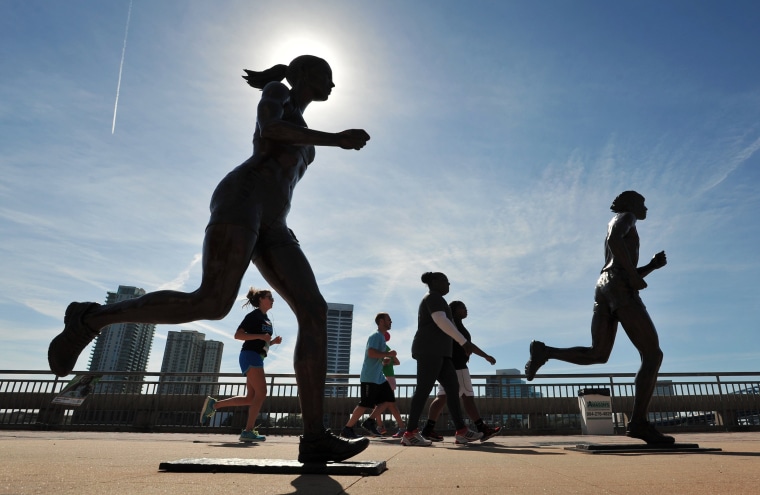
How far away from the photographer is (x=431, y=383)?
5891 millimetres

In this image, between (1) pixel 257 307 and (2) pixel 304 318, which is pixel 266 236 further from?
(1) pixel 257 307

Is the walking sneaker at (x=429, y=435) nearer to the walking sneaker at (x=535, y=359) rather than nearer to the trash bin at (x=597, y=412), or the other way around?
the walking sneaker at (x=535, y=359)

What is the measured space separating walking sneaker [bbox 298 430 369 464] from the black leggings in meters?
3.27

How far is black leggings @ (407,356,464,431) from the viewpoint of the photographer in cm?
590

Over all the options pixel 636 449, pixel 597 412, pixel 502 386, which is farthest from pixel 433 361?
pixel 502 386

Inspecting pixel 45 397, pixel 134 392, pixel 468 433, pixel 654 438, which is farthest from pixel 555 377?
pixel 45 397

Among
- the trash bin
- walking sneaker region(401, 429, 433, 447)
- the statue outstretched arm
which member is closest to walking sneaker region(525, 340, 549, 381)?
walking sneaker region(401, 429, 433, 447)

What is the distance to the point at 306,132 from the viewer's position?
9.04ft

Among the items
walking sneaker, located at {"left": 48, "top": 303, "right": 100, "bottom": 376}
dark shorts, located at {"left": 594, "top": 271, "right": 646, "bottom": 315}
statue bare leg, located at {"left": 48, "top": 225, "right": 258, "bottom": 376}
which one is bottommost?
walking sneaker, located at {"left": 48, "top": 303, "right": 100, "bottom": 376}

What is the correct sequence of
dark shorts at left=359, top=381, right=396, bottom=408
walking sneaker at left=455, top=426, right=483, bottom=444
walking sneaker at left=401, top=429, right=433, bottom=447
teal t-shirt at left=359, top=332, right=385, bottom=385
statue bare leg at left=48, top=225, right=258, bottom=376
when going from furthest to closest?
1. dark shorts at left=359, top=381, right=396, bottom=408
2. teal t-shirt at left=359, top=332, right=385, bottom=385
3. walking sneaker at left=455, top=426, right=483, bottom=444
4. walking sneaker at left=401, top=429, right=433, bottom=447
5. statue bare leg at left=48, top=225, right=258, bottom=376

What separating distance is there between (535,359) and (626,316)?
40.4 inches

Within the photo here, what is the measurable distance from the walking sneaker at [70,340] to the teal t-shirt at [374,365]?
5.66 metres

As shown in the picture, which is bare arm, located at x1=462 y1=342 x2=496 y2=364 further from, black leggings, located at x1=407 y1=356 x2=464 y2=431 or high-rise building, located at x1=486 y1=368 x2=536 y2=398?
high-rise building, located at x1=486 y1=368 x2=536 y2=398

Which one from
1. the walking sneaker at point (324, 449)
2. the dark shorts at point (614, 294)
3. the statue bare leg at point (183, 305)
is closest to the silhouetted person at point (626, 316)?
the dark shorts at point (614, 294)
